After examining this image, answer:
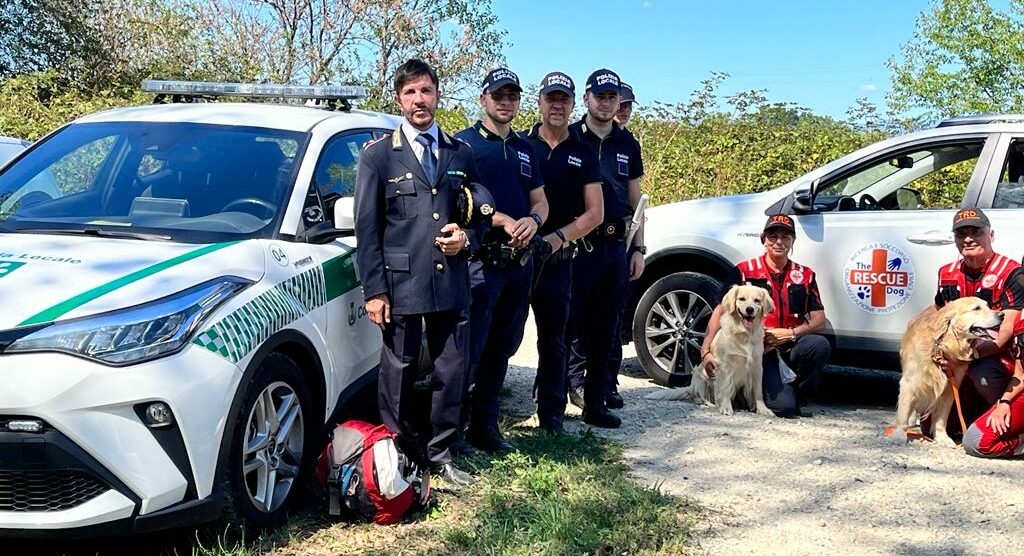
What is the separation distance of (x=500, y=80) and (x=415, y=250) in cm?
111

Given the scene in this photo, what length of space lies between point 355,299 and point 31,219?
1361mm

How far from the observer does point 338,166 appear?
15.7ft

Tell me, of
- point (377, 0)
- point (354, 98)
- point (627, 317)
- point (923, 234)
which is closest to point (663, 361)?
point (627, 317)

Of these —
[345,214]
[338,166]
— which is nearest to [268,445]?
[345,214]

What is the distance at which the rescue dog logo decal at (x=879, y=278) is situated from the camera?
6.22m

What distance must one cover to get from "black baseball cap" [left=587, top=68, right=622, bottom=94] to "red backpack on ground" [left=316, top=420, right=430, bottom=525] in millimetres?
2633

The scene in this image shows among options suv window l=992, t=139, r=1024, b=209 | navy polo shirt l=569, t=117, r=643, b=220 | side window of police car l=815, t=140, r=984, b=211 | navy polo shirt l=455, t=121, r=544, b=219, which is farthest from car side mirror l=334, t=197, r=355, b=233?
suv window l=992, t=139, r=1024, b=209

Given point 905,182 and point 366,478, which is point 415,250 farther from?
point 905,182

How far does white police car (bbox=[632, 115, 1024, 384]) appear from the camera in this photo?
20.3 feet

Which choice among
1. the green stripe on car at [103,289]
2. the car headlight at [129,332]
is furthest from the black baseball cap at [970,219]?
the car headlight at [129,332]

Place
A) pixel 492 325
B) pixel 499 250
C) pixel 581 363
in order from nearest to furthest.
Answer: pixel 499 250, pixel 492 325, pixel 581 363

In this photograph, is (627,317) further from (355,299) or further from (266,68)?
(266,68)

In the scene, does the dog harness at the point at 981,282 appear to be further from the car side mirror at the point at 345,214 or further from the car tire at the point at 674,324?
the car side mirror at the point at 345,214

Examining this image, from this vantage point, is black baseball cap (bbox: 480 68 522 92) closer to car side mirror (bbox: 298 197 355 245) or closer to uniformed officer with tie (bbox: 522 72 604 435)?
uniformed officer with tie (bbox: 522 72 604 435)
